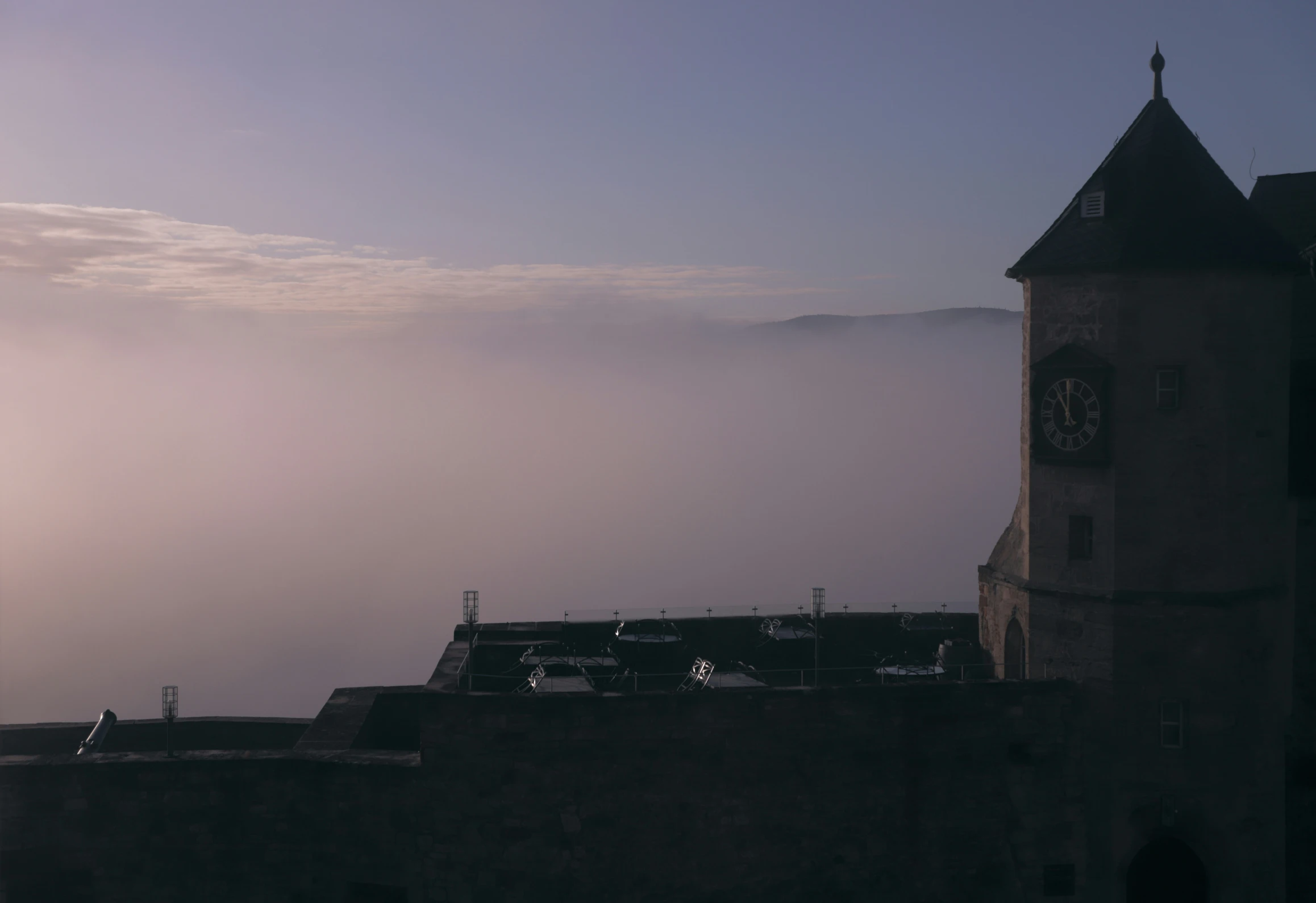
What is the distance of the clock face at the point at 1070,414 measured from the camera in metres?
26.1

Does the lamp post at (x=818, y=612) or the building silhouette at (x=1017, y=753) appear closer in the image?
the building silhouette at (x=1017, y=753)

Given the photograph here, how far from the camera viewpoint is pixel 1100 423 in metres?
25.9

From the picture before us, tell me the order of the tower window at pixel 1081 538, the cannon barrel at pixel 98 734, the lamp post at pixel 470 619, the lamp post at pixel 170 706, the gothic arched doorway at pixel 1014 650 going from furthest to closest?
the cannon barrel at pixel 98 734 → the lamp post at pixel 470 619 → the gothic arched doorway at pixel 1014 650 → the lamp post at pixel 170 706 → the tower window at pixel 1081 538

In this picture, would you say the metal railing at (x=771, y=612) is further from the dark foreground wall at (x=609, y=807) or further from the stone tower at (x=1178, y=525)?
the stone tower at (x=1178, y=525)

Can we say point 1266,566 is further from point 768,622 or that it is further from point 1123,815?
point 768,622

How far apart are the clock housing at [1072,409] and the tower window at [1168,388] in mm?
998

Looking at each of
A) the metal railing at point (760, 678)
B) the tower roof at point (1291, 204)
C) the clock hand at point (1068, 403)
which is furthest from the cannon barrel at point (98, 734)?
the tower roof at point (1291, 204)

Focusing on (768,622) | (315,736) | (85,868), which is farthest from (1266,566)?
(85,868)

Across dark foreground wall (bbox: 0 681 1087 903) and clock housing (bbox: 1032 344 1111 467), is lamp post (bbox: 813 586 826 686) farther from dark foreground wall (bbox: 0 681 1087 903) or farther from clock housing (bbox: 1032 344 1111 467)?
clock housing (bbox: 1032 344 1111 467)

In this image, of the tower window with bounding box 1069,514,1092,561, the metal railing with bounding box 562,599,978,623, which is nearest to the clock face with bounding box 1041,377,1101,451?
the tower window with bounding box 1069,514,1092,561

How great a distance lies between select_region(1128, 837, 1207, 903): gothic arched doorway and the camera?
2605 centimetres

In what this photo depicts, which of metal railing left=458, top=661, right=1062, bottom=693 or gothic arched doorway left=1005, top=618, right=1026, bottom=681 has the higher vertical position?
gothic arched doorway left=1005, top=618, right=1026, bottom=681

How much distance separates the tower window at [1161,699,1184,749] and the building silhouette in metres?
0.06

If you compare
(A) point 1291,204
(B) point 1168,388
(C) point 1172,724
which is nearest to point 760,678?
(C) point 1172,724
